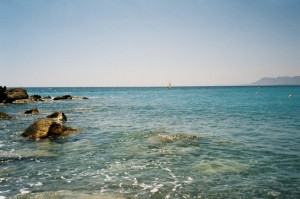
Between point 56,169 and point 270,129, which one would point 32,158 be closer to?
point 56,169

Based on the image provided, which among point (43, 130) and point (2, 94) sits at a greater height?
point (2, 94)

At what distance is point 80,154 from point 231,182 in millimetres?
9324

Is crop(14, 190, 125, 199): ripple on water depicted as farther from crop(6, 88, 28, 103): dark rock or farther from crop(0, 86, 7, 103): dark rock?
crop(6, 88, 28, 103): dark rock

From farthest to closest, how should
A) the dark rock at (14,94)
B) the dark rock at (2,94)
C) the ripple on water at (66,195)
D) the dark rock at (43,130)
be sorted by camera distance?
1. the dark rock at (14,94)
2. the dark rock at (2,94)
3. the dark rock at (43,130)
4. the ripple on water at (66,195)

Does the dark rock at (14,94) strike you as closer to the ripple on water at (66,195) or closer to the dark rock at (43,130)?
the dark rock at (43,130)

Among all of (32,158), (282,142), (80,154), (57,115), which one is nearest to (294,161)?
(282,142)

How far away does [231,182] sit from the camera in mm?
11930

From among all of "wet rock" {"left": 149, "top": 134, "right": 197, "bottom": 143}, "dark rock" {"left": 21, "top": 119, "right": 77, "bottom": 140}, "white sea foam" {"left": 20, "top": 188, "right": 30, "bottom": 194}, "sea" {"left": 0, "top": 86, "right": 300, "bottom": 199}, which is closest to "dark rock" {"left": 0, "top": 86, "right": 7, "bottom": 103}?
"sea" {"left": 0, "top": 86, "right": 300, "bottom": 199}

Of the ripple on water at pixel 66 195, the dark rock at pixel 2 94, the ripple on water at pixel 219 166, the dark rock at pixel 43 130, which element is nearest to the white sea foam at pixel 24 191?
the ripple on water at pixel 66 195

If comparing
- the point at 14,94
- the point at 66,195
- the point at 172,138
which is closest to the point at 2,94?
the point at 14,94

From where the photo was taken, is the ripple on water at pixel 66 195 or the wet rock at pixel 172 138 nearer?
the ripple on water at pixel 66 195

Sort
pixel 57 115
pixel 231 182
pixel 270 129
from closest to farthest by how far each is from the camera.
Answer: pixel 231 182 → pixel 270 129 → pixel 57 115

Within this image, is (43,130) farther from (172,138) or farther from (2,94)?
(2,94)

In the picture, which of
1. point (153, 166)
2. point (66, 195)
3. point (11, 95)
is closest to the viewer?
point (66, 195)
